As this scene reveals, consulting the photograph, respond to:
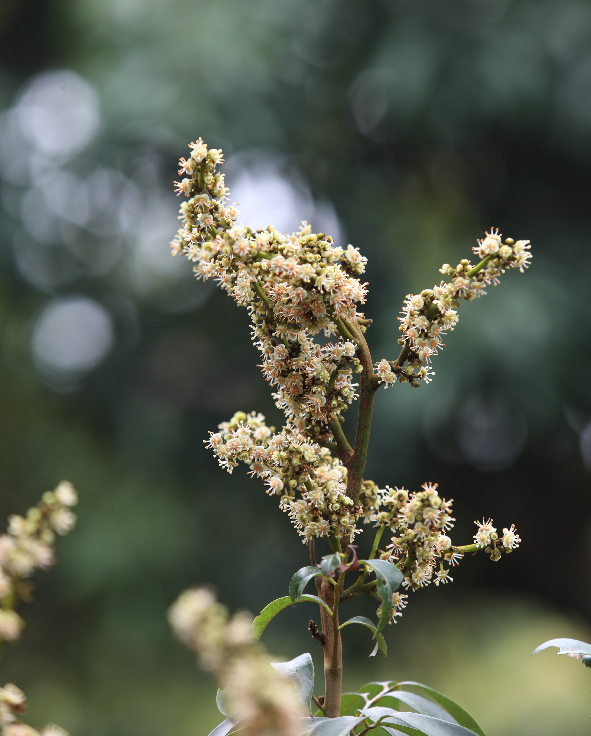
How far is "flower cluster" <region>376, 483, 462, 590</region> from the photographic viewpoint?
737 millimetres

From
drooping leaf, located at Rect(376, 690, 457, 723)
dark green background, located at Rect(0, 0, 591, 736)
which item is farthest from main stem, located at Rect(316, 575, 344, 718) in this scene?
dark green background, located at Rect(0, 0, 591, 736)

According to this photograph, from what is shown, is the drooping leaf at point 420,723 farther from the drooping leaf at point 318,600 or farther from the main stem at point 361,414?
the main stem at point 361,414

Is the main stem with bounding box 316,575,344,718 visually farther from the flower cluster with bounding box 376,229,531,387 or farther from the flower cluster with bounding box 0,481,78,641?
the flower cluster with bounding box 0,481,78,641

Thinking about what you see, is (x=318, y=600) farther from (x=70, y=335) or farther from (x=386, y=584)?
(x=70, y=335)

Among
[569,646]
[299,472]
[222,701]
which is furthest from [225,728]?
[569,646]

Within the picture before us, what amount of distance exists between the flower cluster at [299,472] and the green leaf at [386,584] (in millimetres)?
73

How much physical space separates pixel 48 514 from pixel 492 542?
0.57m

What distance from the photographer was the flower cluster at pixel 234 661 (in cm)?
36

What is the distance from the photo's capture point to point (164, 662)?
602 cm

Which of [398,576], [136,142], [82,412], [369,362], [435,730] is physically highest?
[136,142]

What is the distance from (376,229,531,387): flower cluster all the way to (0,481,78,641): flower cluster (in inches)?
16.4

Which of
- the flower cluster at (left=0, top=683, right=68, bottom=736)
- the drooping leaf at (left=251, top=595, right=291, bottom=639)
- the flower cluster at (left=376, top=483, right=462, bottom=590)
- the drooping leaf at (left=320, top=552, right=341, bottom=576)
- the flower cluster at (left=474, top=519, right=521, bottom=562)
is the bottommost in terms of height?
the flower cluster at (left=0, top=683, right=68, bottom=736)

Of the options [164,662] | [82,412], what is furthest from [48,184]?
[164,662]

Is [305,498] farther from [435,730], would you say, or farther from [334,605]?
[435,730]
